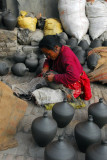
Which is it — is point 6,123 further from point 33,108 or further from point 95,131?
point 95,131

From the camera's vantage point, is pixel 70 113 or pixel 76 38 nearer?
pixel 70 113

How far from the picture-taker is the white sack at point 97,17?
6.09 meters

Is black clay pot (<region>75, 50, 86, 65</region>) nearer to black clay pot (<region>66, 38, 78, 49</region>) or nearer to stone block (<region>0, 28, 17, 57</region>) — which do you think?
black clay pot (<region>66, 38, 78, 49</region>)

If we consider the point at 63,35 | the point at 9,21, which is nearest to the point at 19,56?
the point at 9,21

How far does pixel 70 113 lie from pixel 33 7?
438cm

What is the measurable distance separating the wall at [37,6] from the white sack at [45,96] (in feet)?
11.5

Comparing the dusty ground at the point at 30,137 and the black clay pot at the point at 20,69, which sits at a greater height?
the black clay pot at the point at 20,69

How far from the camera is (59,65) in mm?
3723

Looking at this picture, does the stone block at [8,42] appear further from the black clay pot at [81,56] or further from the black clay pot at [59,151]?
the black clay pot at [59,151]

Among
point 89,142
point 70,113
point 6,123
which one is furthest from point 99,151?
point 6,123

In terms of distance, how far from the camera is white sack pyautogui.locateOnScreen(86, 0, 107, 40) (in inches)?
240

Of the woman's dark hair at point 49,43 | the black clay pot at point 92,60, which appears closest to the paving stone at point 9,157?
the woman's dark hair at point 49,43

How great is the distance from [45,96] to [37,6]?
3.69 m

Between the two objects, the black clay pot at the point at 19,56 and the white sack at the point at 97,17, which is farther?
the white sack at the point at 97,17
